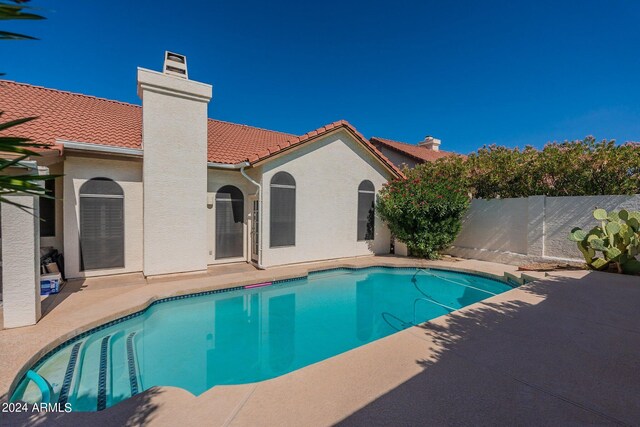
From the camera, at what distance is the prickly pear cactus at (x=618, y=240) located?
10.7 metres

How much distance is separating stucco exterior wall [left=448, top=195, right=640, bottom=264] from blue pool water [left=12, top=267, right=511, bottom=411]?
3486mm

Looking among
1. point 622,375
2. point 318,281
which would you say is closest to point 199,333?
point 318,281

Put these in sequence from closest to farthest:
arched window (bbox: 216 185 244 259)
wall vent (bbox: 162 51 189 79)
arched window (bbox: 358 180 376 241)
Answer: wall vent (bbox: 162 51 189 79), arched window (bbox: 216 185 244 259), arched window (bbox: 358 180 376 241)

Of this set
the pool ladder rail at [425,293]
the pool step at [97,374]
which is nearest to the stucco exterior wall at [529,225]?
the pool ladder rail at [425,293]

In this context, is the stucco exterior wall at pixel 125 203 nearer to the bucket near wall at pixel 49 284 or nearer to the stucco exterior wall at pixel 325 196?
the bucket near wall at pixel 49 284

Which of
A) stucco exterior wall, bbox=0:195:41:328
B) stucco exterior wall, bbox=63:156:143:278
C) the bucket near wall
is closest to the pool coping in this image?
stucco exterior wall, bbox=0:195:41:328

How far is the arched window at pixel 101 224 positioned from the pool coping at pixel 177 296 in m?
3.76

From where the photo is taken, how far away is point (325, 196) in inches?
596

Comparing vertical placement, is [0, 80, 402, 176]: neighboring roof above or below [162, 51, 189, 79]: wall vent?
below

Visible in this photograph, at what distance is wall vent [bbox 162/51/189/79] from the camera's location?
11.8m

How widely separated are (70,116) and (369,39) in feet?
55.7

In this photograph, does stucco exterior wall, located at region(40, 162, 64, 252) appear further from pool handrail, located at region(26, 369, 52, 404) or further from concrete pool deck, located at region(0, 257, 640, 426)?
pool handrail, located at region(26, 369, 52, 404)

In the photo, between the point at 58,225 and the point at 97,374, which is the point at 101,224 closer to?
the point at 58,225

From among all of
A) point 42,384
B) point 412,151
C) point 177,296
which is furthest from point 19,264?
point 412,151
